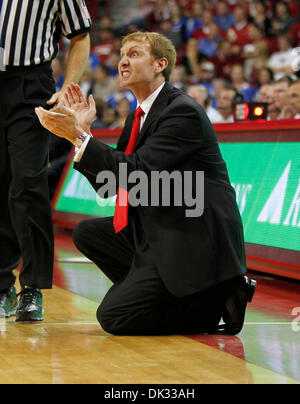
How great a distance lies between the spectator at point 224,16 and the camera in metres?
13.3

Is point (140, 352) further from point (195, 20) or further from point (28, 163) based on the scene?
point (195, 20)

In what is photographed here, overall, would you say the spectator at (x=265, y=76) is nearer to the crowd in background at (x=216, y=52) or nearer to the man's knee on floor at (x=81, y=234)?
the crowd in background at (x=216, y=52)

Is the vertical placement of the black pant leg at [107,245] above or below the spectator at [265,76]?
below

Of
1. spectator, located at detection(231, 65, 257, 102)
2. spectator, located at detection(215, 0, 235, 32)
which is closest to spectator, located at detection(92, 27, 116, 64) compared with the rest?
spectator, located at detection(215, 0, 235, 32)

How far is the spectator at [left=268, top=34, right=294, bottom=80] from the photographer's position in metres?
10.7

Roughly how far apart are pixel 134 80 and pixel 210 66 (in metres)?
8.34

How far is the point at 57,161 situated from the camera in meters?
9.38

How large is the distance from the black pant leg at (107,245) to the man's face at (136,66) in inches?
28.9

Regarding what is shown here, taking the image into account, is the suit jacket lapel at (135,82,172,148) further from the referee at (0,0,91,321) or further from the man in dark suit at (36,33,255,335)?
the referee at (0,0,91,321)

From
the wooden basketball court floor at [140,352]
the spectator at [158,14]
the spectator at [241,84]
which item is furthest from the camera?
the spectator at [158,14]

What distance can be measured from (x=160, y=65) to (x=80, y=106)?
485 millimetres

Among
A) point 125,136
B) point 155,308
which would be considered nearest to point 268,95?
point 125,136

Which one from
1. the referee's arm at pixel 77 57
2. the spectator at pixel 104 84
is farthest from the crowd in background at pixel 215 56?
the referee's arm at pixel 77 57

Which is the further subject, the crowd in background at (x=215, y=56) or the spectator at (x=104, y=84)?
the spectator at (x=104, y=84)
